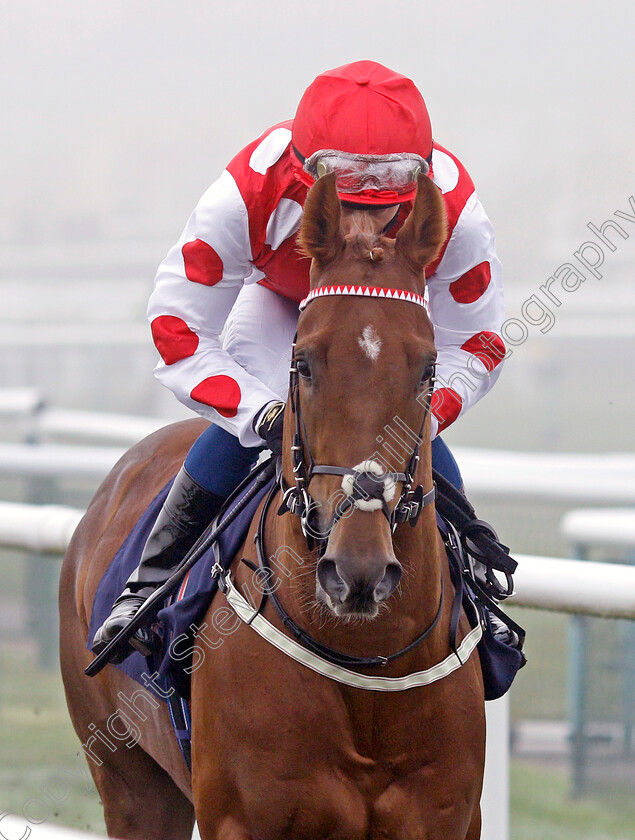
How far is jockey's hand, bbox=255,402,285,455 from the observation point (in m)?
2.20

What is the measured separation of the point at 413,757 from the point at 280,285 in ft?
3.57

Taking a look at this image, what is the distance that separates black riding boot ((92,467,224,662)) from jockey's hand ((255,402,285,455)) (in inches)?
14.8

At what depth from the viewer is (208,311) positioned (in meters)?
2.44

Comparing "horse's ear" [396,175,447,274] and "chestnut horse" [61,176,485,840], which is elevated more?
"horse's ear" [396,175,447,274]

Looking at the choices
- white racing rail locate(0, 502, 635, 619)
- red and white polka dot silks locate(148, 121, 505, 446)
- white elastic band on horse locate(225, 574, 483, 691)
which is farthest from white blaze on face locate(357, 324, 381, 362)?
white racing rail locate(0, 502, 635, 619)

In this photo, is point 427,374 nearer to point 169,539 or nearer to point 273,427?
point 273,427

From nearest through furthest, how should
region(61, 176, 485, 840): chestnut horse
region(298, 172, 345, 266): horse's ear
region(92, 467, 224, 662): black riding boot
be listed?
region(61, 176, 485, 840): chestnut horse < region(298, 172, 345, 266): horse's ear < region(92, 467, 224, 662): black riding boot

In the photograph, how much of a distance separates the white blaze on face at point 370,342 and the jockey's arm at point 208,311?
0.49 meters

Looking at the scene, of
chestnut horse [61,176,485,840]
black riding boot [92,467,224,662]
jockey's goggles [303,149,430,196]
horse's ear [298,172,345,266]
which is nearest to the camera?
chestnut horse [61,176,485,840]

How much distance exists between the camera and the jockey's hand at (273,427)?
7.21 ft

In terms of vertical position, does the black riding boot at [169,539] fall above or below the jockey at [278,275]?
below

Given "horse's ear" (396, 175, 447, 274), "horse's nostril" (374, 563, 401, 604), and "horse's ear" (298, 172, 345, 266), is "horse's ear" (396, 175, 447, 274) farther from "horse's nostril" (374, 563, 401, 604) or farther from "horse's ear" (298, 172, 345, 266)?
"horse's nostril" (374, 563, 401, 604)

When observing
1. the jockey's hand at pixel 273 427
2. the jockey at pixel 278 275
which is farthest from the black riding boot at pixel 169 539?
the jockey's hand at pixel 273 427

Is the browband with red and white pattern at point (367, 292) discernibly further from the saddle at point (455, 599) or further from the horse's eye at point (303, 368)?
the saddle at point (455, 599)
